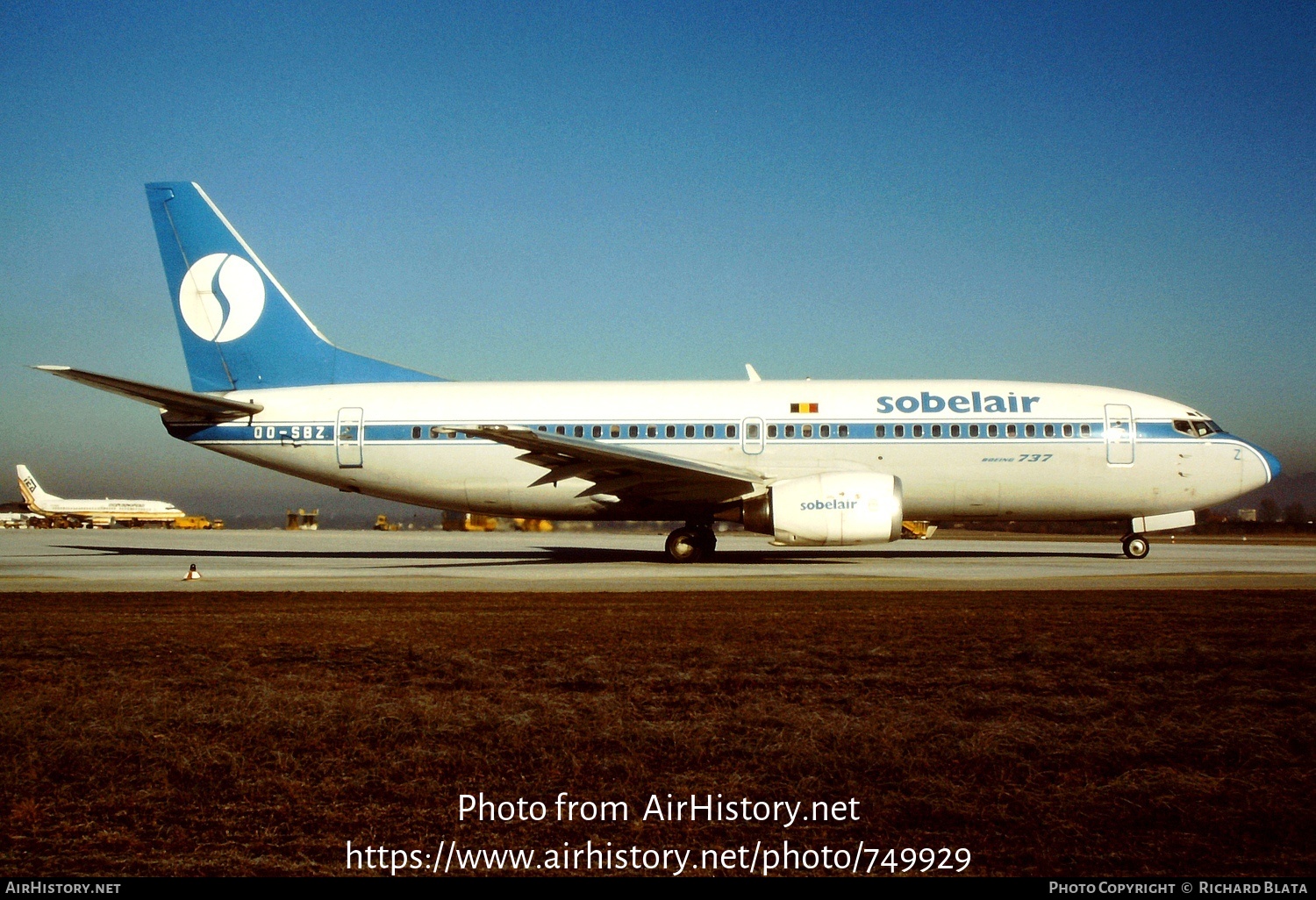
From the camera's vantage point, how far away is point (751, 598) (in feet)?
39.8

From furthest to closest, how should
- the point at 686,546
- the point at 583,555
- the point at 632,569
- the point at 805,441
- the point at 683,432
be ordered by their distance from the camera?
the point at 583,555
the point at 686,546
the point at 683,432
the point at 805,441
the point at 632,569

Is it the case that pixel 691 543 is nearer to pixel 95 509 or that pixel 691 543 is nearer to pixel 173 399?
pixel 173 399

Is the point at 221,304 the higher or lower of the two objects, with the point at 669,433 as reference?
higher

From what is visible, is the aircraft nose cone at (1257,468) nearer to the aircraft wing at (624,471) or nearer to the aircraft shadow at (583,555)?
the aircraft shadow at (583,555)

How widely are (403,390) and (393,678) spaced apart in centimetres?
1563

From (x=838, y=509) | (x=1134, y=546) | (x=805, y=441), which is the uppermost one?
(x=805, y=441)

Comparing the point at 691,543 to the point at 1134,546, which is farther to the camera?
the point at 1134,546

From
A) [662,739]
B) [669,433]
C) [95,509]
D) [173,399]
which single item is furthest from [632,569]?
[95,509]

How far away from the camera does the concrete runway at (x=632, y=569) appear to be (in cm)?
1454

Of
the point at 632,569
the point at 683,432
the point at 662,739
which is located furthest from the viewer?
the point at 683,432

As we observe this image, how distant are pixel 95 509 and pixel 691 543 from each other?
71126 mm

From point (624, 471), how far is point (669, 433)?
1868 millimetres

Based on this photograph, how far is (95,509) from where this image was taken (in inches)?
2955

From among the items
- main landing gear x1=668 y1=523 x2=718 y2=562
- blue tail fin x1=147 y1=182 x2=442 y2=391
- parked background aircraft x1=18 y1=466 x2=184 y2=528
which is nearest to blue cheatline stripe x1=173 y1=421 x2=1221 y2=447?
blue tail fin x1=147 y1=182 x2=442 y2=391
